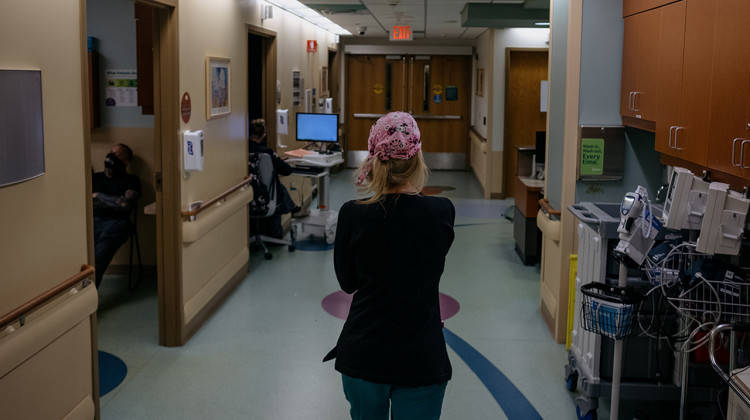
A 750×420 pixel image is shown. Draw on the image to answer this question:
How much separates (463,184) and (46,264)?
32.8ft

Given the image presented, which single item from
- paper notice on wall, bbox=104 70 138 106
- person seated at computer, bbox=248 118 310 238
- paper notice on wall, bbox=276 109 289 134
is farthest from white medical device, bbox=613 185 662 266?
paper notice on wall, bbox=276 109 289 134

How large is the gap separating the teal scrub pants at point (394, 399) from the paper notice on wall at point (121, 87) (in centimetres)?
451

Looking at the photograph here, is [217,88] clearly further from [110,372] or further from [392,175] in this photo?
[392,175]

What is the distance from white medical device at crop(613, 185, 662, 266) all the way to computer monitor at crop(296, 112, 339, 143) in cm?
555

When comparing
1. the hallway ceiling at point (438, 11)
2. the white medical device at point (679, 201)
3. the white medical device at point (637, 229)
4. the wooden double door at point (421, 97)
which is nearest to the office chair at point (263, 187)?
the hallway ceiling at point (438, 11)

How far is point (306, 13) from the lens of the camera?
925 centimetres

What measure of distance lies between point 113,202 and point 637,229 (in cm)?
423

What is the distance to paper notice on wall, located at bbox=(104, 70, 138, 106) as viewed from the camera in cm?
615

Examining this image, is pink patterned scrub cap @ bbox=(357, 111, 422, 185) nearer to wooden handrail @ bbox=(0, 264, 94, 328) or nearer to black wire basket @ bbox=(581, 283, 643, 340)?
black wire basket @ bbox=(581, 283, 643, 340)

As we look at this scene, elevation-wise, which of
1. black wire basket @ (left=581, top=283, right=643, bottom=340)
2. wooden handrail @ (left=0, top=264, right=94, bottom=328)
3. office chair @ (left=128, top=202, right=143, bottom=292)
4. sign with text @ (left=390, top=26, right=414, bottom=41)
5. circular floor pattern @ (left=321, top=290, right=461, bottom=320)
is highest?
sign with text @ (left=390, top=26, right=414, bottom=41)

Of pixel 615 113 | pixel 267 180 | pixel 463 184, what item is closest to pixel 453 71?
pixel 463 184

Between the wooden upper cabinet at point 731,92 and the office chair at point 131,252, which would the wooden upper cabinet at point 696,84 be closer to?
the wooden upper cabinet at point 731,92

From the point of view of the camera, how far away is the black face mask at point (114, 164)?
5918 mm

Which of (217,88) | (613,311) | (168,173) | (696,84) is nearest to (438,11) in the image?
(217,88)
